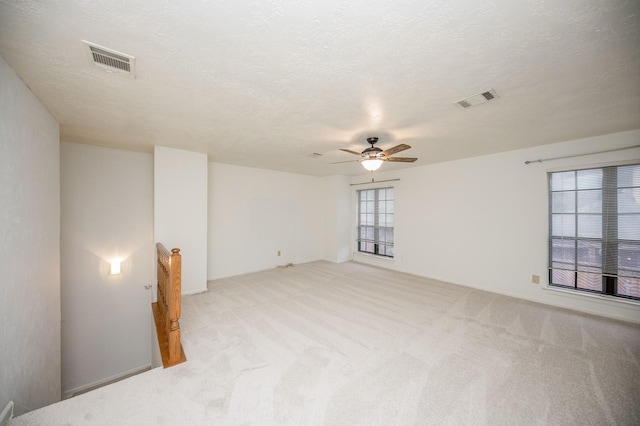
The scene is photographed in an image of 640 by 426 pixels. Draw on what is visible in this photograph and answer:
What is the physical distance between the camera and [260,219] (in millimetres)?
5406

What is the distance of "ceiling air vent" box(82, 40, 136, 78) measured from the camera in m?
1.50

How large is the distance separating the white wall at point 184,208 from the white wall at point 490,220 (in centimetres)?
429

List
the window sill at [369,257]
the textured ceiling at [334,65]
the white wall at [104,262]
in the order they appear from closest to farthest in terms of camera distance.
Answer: the textured ceiling at [334,65], the white wall at [104,262], the window sill at [369,257]

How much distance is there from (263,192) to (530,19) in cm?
495

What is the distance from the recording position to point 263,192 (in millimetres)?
5453

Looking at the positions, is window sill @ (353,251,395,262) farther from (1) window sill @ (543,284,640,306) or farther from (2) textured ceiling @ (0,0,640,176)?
(2) textured ceiling @ (0,0,640,176)

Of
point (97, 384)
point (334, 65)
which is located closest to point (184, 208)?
point (97, 384)

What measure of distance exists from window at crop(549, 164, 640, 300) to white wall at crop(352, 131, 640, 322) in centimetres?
16

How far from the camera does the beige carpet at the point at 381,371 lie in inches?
62.6

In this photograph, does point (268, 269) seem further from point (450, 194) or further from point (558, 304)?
point (558, 304)

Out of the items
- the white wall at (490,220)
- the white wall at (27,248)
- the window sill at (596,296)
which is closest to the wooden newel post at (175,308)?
the white wall at (27,248)

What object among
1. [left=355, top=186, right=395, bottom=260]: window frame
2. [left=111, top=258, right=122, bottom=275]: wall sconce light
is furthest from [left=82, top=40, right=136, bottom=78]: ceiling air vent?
[left=355, top=186, right=395, bottom=260]: window frame

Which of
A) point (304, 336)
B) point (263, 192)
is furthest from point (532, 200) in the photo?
point (263, 192)

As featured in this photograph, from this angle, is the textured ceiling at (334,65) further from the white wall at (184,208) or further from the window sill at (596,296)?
the window sill at (596,296)
